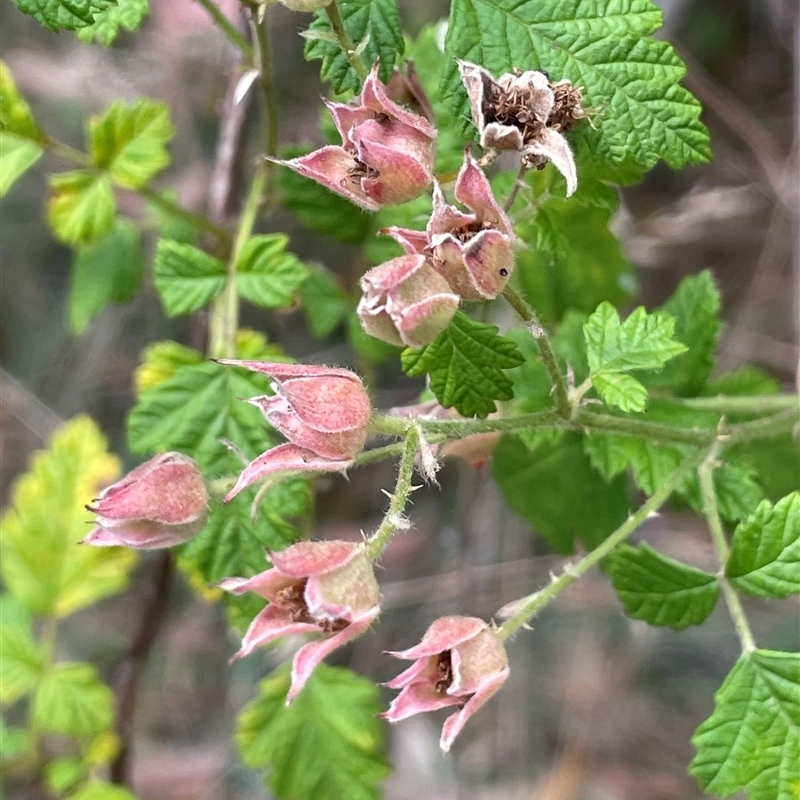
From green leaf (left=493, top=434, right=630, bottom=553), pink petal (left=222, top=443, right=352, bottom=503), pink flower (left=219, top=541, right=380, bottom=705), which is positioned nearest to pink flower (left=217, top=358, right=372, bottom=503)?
pink petal (left=222, top=443, right=352, bottom=503)

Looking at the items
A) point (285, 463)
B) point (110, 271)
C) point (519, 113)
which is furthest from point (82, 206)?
point (519, 113)

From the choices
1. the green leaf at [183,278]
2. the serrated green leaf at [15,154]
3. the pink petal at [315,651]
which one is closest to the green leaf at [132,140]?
the serrated green leaf at [15,154]

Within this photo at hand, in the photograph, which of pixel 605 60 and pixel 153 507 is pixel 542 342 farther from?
pixel 153 507

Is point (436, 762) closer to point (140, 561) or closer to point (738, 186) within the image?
point (140, 561)

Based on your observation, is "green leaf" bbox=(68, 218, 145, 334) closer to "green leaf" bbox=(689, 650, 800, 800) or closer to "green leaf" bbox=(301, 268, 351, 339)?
"green leaf" bbox=(301, 268, 351, 339)

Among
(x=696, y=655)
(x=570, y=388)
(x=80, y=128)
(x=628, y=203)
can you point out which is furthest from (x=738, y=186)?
(x=80, y=128)

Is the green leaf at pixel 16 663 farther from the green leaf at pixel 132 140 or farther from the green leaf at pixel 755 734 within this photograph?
the green leaf at pixel 755 734
